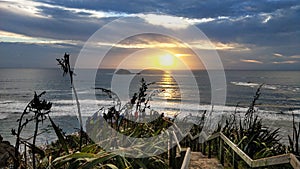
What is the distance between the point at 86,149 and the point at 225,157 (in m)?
5.08

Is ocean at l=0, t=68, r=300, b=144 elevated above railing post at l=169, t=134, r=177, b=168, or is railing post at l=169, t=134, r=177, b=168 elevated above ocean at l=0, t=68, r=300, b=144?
railing post at l=169, t=134, r=177, b=168

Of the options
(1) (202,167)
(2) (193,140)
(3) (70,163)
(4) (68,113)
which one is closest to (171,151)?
(3) (70,163)

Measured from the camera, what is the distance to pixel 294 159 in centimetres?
363

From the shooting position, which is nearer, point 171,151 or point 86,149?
point 86,149

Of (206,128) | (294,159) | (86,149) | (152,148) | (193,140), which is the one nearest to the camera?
(86,149)

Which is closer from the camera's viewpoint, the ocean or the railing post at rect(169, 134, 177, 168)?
the railing post at rect(169, 134, 177, 168)

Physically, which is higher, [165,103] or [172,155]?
[172,155]

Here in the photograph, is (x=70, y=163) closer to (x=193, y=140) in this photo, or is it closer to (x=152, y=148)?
(x=152, y=148)

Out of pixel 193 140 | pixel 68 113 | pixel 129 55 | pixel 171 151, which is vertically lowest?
pixel 68 113

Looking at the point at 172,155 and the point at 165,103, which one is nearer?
the point at 172,155

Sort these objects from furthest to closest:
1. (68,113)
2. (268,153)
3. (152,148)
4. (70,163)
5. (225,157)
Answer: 1. (68,113)
2. (225,157)
3. (268,153)
4. (152,148)
5. (70,163)

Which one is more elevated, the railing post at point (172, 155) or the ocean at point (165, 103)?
the railing post at point (172, 155)

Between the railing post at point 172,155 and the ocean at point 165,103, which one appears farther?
the ocean at point 165,103

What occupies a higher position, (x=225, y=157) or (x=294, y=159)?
(x=294, y=159)
